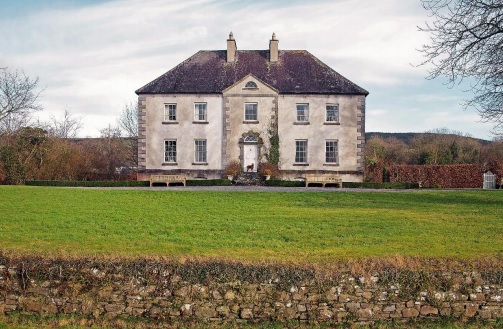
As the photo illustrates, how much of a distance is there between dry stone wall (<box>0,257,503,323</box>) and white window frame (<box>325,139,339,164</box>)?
2779 cm

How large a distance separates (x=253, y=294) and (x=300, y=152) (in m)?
28.5

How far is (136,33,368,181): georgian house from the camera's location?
37219 millimetres

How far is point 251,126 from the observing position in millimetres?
37469

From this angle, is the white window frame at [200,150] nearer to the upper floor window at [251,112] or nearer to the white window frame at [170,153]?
the white window frame at [170,153]

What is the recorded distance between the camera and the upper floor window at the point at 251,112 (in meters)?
37.3

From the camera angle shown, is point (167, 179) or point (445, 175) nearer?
point (167, 179)

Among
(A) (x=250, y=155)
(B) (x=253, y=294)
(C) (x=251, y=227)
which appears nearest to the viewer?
(B) (x=253, y=294)

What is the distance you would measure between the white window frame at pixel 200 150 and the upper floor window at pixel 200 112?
165cm

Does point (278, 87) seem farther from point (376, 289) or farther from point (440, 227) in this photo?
point (376, 289)

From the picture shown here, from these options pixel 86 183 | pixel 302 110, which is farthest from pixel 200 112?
pixel 86 183

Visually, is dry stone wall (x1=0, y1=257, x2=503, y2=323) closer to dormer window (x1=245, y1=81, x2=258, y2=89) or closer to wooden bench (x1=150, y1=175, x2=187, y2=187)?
wooden bench (x1=150, y1=175, x2=187, y2=187)

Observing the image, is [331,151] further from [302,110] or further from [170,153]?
[170,153]

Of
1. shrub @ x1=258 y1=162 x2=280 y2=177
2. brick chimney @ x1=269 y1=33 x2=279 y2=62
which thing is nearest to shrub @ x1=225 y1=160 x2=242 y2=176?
shrub @ x1=258 y1=162 x2=280 y2=177

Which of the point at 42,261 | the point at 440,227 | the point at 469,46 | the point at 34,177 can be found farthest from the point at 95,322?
the point at 34,177
